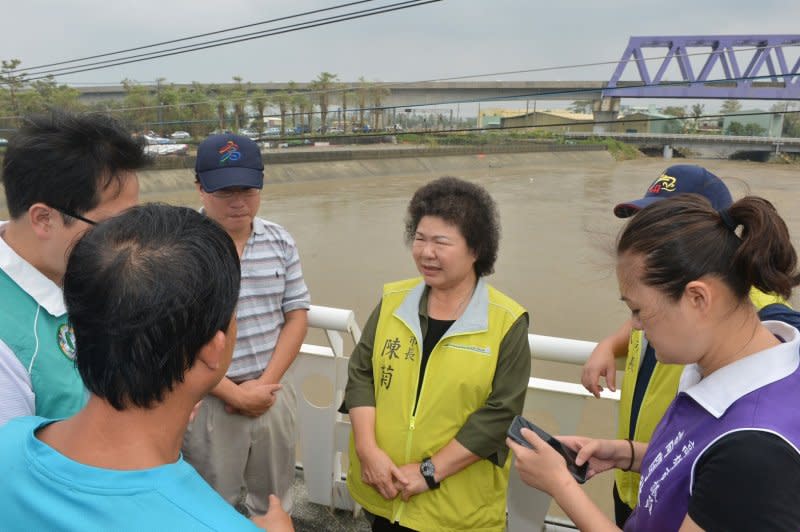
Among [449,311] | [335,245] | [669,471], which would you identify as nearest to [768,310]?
[669,471]

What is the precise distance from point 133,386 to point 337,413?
1.34 meters

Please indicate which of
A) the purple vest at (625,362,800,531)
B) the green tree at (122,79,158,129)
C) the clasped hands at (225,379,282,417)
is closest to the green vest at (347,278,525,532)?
the clasped hands at (225,379,282,417)

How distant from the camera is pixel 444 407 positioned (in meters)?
1.52

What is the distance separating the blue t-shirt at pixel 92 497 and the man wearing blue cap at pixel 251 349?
38.3 inches

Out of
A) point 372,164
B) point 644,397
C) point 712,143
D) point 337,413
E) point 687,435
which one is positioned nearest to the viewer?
point 687,435

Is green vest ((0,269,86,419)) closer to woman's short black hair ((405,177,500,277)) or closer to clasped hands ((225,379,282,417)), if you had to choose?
clasped hands ((225,379,282,417))

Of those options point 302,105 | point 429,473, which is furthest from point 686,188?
point 302,105

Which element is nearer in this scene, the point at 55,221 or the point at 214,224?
the point at 214,224

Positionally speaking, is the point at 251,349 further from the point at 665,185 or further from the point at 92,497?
the point at 665,185

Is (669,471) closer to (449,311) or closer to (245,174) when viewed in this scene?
(449,311)

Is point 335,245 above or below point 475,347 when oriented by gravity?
below

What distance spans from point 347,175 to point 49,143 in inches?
913

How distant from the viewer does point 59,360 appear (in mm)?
1117

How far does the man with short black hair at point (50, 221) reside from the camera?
1.08 meters
